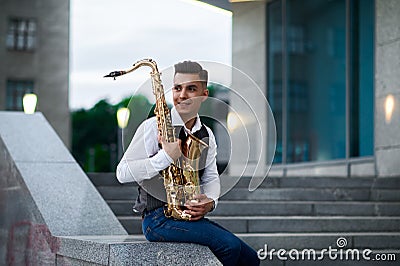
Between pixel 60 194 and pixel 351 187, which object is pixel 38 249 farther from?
pixel 351 187

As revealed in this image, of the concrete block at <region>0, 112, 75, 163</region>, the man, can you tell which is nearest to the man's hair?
the man

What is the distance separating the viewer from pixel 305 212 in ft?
32.4

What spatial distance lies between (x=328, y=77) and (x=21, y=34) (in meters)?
31.4

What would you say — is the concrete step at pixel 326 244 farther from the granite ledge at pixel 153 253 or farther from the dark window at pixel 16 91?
the dark window at pixel 16 91

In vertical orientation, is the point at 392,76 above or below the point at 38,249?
above

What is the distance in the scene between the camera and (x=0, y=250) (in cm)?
921

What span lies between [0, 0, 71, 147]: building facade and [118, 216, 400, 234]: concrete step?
35328 millimetres

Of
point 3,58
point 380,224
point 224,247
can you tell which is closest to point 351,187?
point 380,224

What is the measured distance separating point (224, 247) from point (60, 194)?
2685 mm

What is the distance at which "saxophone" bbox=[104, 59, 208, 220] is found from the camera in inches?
211

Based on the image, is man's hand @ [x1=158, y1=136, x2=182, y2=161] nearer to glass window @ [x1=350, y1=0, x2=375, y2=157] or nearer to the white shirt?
the white shirt

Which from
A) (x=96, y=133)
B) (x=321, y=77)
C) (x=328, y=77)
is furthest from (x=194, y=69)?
(x=96, y=133)

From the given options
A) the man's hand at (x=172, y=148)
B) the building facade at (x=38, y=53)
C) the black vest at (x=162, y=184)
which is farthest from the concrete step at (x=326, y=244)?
the building facade at (x=38, y=53)

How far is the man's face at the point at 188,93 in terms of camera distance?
5.36 m
